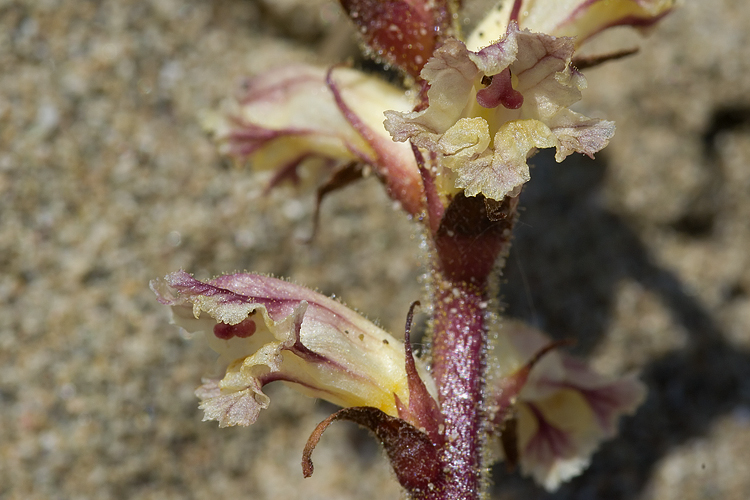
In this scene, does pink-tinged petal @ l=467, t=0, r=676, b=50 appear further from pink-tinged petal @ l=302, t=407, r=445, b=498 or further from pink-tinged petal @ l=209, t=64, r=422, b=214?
pink-tinged petal @ l=302, t=407, r=445, b=498

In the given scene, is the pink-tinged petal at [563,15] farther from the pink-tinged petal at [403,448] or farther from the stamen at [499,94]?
the pink-tinged petal at [403,448]

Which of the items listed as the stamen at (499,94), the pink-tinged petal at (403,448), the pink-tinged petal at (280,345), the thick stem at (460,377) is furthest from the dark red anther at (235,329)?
the stamen at (499,94)

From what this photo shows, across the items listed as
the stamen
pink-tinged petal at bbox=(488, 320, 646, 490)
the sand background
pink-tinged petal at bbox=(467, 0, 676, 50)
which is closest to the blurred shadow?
the sand background

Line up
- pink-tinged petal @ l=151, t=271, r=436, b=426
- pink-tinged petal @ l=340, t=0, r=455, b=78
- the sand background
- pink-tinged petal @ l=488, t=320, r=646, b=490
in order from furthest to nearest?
the sand background, pink-tinged petal @ l=488, t=320, r=646, b=490, pink-tinged petal @ l=340, t=0, r=455, b=78, pink-tinged petal @ l=151, t=271, r=436, b=426

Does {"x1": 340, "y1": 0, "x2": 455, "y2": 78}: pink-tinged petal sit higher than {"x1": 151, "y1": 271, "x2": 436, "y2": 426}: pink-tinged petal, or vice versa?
{"x1": 340, "y1": 0, "x2": 455, "y2": 78}: pink-tinged petal

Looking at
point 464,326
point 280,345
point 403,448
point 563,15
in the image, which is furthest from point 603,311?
point 280,345

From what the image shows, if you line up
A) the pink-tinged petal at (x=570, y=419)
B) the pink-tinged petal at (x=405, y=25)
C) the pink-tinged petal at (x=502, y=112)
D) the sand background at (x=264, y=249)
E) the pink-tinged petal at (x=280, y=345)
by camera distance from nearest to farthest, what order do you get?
the pink-tinged petal at (x=502, y=112) < the pink-tinged petal at (x=280, y=345) < the pink-tinged petal at (x=405, y=25) < the pink-tinged petal at (x=570, y=419) < the sand background at (x=264, y=249)

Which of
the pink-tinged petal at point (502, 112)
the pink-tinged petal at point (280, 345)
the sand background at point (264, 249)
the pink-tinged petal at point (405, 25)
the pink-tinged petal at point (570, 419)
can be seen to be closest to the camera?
the pink-tinged petal at point (502, 112)
